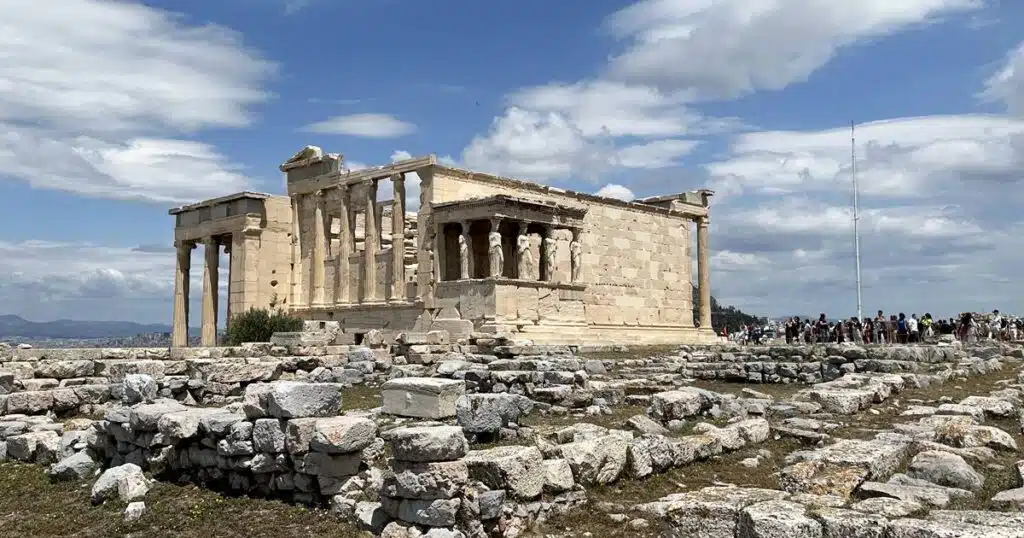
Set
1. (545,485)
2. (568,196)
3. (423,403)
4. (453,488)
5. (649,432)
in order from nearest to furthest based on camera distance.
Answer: (453,488)
(545,485)
(649,432)
(423,403)
(568,196)

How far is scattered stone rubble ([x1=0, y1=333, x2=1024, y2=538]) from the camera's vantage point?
20.4ft

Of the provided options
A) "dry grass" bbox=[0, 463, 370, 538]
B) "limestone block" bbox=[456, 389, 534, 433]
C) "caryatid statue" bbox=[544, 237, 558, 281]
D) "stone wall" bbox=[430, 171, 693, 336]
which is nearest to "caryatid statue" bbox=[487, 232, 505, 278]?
"caryatid statue" bbox=[544, 237, 558, 281]

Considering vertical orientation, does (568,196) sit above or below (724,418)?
above

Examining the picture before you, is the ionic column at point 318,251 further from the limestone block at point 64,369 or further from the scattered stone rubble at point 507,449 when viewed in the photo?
the scattered stone rubble at point 507,449

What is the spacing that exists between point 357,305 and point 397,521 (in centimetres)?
2521

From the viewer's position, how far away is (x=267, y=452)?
7996 mm

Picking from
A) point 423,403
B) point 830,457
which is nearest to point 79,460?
point 423,403

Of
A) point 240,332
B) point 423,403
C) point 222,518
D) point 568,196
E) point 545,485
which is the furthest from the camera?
point 568,196

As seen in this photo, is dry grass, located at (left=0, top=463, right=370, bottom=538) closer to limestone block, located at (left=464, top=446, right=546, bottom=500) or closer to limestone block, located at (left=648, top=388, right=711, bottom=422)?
limestone block, located at (left=464, top=446, right=546, bottom=500)

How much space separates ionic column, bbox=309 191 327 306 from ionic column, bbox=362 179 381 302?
2445mm

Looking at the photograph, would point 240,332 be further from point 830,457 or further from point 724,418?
point 830,457

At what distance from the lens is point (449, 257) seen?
30703 mm

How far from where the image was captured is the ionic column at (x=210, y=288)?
34938mm

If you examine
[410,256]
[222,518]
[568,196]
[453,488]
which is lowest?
[222,518]
